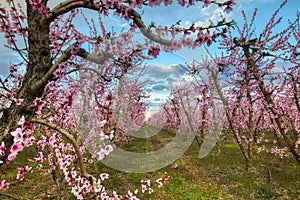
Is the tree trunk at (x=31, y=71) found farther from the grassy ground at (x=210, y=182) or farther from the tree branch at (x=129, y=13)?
the grassy ground at (x=210, y=182)

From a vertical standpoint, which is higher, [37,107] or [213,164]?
[37,107]

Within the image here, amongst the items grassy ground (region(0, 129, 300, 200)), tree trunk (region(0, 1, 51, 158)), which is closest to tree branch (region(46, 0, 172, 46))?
tree trunk (region(0, 1, 51, 158))

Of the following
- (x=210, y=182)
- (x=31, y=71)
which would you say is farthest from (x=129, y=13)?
(x=210, y=182)

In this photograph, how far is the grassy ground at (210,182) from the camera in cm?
884

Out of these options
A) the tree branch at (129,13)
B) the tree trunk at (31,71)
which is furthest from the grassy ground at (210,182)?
the tree branch at (129,13)

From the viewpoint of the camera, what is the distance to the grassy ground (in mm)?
8844

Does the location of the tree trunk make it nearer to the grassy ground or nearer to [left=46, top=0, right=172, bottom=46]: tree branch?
[left=46, top=0, right=172, bottom=46]: tree branch

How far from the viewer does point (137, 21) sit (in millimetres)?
2730

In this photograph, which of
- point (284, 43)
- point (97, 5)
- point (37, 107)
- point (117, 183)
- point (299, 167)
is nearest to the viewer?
point (37, 107)

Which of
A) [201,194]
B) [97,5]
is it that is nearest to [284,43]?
[201,194]

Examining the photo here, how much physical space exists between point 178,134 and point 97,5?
90.6 ft

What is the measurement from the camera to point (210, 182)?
10641 mm

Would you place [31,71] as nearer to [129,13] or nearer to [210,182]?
[129,13]

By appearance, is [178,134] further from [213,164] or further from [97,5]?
[97,5]
